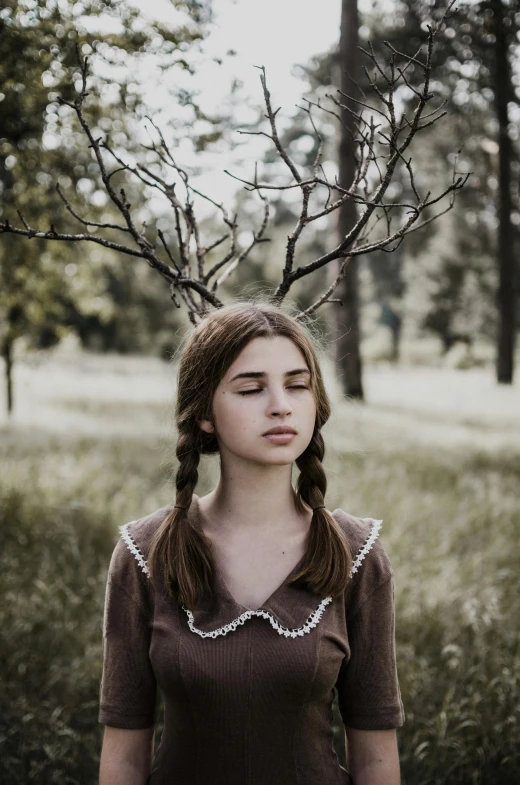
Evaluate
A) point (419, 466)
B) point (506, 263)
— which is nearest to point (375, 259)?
point (506, 263)

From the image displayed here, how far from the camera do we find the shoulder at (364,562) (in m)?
1.76

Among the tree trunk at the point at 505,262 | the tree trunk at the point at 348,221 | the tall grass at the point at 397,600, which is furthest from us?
the tree trunk at the point at 505,262

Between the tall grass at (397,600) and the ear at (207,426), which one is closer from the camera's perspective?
the ear at (207,426)

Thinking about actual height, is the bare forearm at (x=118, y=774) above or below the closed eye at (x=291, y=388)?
below

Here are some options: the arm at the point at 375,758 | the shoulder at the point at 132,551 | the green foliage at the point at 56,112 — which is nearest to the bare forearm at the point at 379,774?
the arm at the point at 375,758

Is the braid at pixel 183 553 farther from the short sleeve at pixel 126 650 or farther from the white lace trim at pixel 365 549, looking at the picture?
the white lace trim at pixel 365 549

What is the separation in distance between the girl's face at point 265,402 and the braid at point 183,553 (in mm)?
190

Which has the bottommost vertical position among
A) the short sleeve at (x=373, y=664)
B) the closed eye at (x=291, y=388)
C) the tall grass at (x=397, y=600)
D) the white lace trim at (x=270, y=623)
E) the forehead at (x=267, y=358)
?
the tall grass at (x=397, y=600)

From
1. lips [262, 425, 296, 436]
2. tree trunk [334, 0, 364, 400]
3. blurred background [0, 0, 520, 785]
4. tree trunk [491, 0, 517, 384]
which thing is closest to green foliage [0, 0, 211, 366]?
blurred background [0, 0, 520, 785]

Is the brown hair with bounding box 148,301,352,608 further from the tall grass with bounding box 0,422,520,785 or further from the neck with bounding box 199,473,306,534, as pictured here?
the tall grass with bounding box 0,422,520,785

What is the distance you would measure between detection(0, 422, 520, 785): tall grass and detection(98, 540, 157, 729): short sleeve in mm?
881

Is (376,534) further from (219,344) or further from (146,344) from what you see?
(146,344)

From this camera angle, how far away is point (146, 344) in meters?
36.7

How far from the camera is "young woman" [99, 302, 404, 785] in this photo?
5.32 feet
